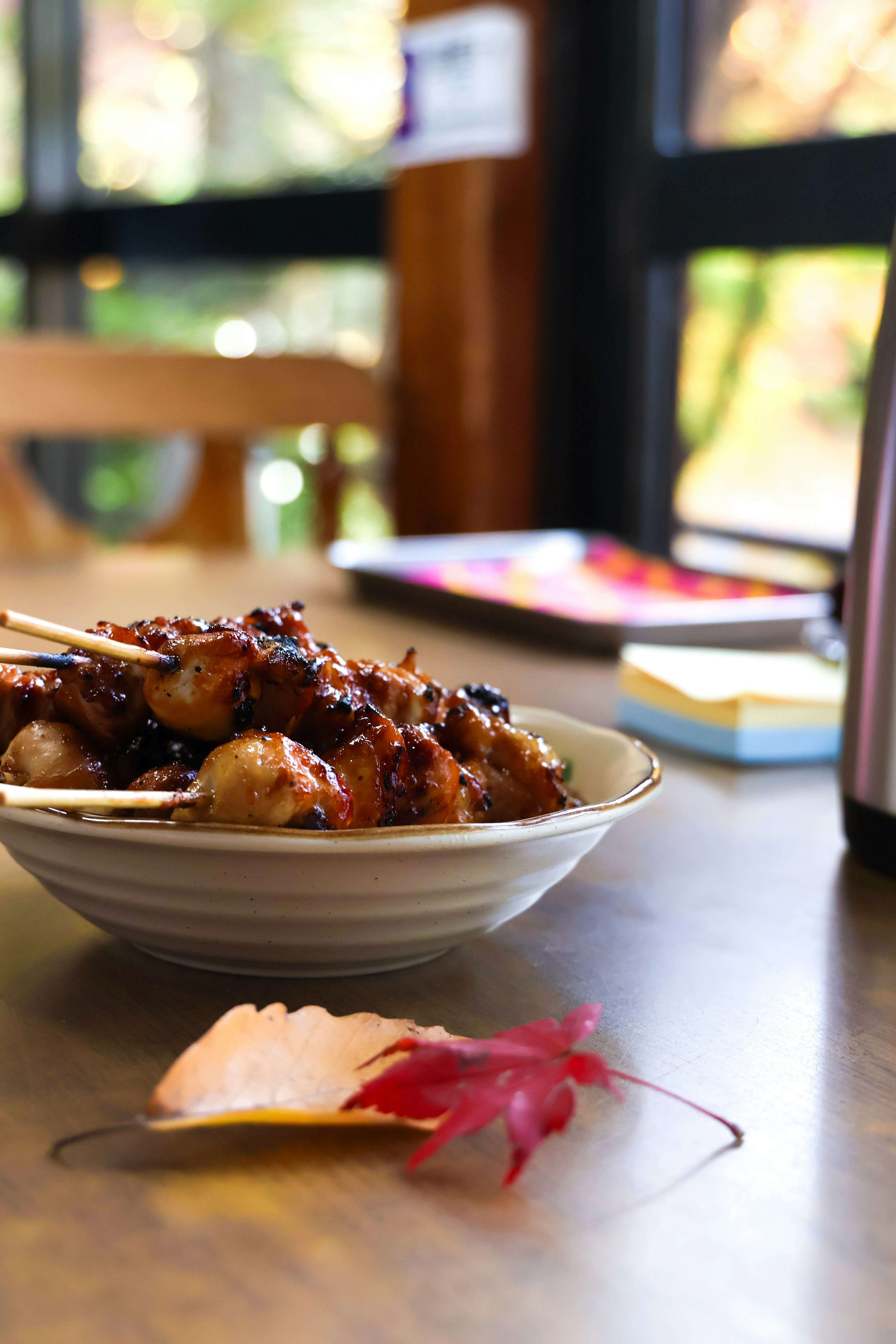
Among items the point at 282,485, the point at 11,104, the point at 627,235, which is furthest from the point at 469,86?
the point at 11,104

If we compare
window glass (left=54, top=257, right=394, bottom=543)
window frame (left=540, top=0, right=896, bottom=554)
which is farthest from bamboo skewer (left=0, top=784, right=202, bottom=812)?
window glass (left=54, top=257, right=394, bottom=543)

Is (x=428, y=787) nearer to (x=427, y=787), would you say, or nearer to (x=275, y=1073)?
(x=427, y=787)

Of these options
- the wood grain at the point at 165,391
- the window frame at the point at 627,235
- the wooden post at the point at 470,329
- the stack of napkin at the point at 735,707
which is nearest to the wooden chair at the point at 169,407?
the wood grain at the point at 165,391

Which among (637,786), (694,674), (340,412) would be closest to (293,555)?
(340,412)

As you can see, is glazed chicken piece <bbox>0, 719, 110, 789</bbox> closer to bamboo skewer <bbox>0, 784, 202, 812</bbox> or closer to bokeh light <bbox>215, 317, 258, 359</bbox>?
bamboo skewer <bbox>0, 784, 202, 812</bbox>

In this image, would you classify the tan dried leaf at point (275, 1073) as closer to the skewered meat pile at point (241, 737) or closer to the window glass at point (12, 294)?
the skewered meat pile at point (241, 737)

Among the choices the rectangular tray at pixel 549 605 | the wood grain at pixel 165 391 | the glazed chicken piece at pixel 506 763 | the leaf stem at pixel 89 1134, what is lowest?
the leaf stem at pixel 89 1134

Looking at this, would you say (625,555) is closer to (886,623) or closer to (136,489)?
(886,623)
